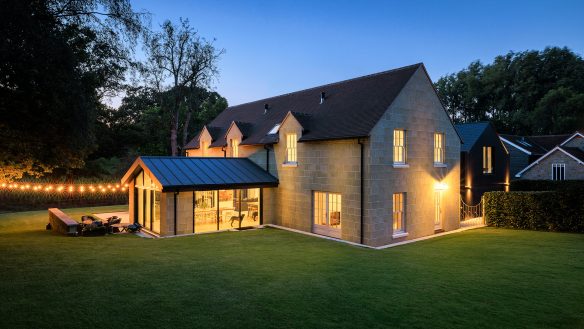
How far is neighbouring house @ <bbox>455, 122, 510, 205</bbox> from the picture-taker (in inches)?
896

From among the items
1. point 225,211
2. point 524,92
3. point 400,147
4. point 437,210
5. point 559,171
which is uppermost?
point 524,92

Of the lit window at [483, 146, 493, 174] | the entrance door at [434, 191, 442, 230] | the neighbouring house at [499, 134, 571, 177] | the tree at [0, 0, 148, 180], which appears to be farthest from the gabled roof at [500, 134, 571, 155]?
the tree at [0, 0, 148, 180]

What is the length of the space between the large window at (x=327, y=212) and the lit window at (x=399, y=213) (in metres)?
2.40

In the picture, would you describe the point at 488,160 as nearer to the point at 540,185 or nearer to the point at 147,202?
the point at 540,185

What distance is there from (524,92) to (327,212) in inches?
2368

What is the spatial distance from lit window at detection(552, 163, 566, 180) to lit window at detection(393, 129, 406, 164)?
2524 cm

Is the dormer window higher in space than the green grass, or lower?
higher

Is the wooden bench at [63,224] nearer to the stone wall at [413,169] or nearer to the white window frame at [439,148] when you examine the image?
the stone wall at [413,169]

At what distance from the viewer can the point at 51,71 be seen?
9250 millimetres

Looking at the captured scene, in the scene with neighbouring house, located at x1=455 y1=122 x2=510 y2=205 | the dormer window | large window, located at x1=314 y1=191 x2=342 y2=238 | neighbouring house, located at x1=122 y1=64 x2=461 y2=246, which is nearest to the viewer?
neighbouring house, located at x1=122 y1=64 x2=461 y2=246

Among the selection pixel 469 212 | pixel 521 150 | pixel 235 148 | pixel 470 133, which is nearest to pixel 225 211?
pixel 235 148

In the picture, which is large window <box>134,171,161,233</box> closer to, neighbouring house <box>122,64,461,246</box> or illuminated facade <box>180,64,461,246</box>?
neighbouring house <box>122,64,461,246</box>

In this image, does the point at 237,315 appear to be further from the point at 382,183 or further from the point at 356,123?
the point at 356,123

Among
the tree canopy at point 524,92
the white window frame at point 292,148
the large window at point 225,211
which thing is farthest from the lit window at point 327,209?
the tree canopy at point 524,92
